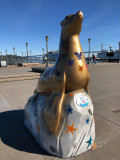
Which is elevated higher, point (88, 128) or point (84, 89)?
point (84, 89)

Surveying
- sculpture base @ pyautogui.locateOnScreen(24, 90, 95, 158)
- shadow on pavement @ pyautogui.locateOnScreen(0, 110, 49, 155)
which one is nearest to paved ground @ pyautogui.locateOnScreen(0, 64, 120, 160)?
shadow on pavement @ pyautogui.locateOnScreen(0, 110, 49, 155)

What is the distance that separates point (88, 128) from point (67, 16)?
6.99 ft

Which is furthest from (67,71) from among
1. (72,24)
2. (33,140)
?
(33,140)

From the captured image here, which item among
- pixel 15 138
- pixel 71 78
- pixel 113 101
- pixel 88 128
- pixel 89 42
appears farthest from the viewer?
pixel 89 42

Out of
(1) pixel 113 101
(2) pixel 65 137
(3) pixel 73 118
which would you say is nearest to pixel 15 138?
(2) pixel 65 137

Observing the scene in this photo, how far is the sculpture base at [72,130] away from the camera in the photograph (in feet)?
8.36

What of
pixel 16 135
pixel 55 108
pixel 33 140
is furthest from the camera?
pixel 16 135

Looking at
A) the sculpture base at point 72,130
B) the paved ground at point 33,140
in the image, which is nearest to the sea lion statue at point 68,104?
the sculpture base at point 72,130

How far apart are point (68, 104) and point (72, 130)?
48 centimetres

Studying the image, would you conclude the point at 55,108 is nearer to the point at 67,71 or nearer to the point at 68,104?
the point at 68,104

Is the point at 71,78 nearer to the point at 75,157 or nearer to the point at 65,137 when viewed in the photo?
the point at 65,137

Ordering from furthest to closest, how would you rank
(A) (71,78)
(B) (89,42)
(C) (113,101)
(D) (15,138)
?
(B) (89,42)
(C) (113,101)
(D) (15,138)
(A) (71,78)

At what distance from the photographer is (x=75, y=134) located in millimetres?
2609

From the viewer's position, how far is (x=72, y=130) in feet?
8.46
